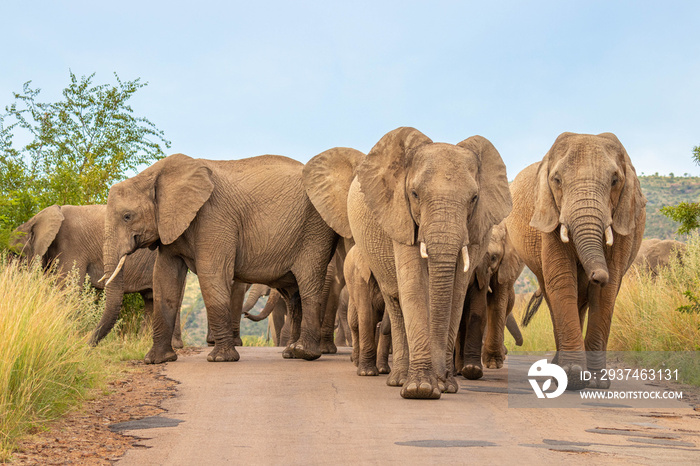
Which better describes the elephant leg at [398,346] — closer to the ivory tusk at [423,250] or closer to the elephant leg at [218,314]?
the ivory tusk at [423,250]

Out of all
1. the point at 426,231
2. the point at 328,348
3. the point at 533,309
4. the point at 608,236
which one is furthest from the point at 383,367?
the point at 533,309

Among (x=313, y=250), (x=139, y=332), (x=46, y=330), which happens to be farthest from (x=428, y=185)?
(x=139, y=332)

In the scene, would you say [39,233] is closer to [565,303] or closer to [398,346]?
[398,346]

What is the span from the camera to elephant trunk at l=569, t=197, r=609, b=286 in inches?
329

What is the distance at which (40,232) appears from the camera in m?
15.6

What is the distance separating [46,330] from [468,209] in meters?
3.78

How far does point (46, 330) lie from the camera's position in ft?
24.5

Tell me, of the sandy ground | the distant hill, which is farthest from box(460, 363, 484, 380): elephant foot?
the distant hill

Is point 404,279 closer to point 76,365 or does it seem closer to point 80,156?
point 76,365

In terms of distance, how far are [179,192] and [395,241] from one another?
5019mm

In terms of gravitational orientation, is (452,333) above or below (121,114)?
below

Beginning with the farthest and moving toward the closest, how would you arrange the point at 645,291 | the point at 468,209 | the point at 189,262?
the point at 645,291 < the point at 189,262 < the point at 468,209

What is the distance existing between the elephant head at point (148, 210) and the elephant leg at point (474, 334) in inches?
166

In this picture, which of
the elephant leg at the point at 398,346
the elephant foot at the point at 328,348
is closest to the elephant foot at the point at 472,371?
the elephant leg at the point at 398,346
